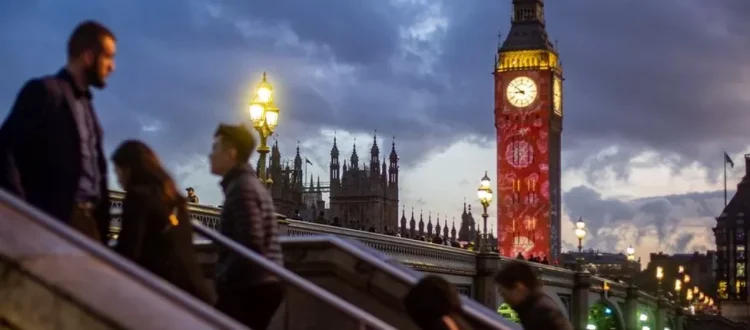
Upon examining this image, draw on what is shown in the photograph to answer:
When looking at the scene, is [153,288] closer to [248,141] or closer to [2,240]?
[2,240]

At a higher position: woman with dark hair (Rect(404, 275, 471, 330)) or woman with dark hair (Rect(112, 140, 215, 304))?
woman with dark hair (Rect(112, 140, 215, 304))

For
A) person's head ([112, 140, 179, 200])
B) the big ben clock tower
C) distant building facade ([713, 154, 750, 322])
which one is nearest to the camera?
person's head ([112, 140, 179, 200])

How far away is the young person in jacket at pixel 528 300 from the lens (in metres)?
8.02

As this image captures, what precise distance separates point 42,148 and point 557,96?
381 feet

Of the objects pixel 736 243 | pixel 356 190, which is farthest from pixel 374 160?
pixel 736 243

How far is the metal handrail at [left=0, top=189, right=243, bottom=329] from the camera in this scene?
229 inches

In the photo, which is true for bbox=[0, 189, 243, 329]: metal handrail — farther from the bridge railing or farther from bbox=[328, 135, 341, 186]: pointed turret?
bbox=[328, 135, 341, 186]: pointed turret

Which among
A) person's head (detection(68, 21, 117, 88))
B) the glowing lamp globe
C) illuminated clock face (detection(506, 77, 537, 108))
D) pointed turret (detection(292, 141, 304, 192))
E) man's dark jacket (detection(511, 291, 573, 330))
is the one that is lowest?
man's dark jacket (detection(511, 291, 573, 330))

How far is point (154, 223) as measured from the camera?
6875mm

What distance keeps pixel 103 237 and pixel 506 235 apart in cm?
10930

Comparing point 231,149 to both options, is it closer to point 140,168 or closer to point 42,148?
point 140,168

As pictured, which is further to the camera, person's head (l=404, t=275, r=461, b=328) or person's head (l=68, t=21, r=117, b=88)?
person's head (l=404, t=275, r=461, b=328)

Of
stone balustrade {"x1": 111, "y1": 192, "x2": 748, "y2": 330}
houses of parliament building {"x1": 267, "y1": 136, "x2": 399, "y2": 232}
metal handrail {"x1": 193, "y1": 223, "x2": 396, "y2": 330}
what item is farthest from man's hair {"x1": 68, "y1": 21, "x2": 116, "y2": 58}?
houses of parliament building {"x1": 267, "y1": 136, "x2": 399, "y2": 232}

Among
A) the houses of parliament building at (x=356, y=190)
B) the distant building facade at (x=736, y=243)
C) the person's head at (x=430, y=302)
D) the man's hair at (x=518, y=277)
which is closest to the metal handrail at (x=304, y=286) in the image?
the person's head at (x=430, y=302)
